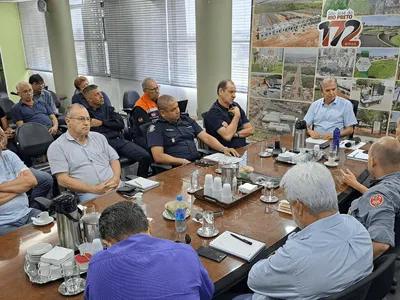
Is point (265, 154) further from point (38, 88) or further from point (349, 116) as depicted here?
point (38, 88)

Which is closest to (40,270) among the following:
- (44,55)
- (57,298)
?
(57,298)

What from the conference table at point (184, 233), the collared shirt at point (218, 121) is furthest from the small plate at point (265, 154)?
the collared shirt at point (218, 121)

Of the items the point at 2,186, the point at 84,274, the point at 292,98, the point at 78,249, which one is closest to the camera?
the point at 84,274

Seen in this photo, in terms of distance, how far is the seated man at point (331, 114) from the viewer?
12.3ft

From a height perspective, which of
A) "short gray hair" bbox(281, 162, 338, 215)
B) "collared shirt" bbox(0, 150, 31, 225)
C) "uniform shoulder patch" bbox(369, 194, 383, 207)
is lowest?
"collared shirt" bbox(0, 150, 31, 225)

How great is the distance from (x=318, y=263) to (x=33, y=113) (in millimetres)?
4694

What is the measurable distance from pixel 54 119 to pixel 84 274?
4130mm

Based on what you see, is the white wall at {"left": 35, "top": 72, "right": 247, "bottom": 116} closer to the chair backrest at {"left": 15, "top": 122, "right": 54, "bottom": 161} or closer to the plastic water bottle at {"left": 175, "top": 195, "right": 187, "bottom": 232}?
the chair backrest at {"left": 15, "top": 122, "right": 54, "bottom": 161}

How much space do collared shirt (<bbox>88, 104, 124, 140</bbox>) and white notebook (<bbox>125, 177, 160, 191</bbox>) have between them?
186cm

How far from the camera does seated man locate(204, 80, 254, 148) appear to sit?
12.0 ft

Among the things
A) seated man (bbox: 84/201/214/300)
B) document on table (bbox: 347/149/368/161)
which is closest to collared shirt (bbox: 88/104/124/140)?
document on table (bbox: 347/149/368/161)

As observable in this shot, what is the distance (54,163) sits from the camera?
259 centimetres

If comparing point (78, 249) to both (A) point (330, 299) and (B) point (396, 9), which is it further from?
(B) point (396, 9)

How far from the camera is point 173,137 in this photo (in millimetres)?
3301
